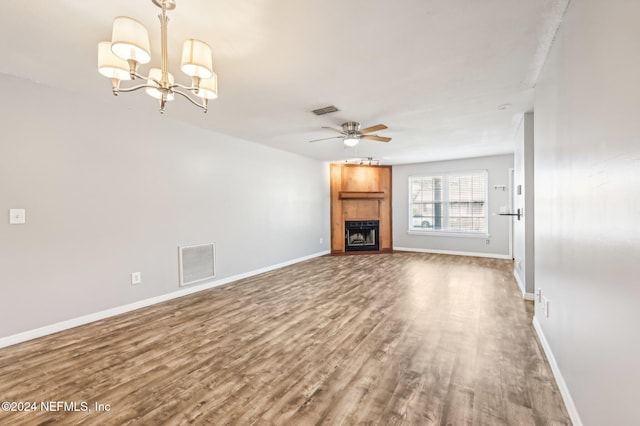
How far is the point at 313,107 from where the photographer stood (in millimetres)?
3332

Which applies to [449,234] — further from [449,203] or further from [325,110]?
[325,110]

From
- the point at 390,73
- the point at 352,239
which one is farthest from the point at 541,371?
the point at 352,239

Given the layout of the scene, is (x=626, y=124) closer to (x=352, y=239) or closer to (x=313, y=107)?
(x=313, y=107)

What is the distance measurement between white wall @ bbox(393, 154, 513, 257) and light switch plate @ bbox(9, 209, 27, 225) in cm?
733

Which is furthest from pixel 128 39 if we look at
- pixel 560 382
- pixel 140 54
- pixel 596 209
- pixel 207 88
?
pixel 560 382

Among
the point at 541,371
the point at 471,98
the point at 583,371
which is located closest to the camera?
the point at 583,371

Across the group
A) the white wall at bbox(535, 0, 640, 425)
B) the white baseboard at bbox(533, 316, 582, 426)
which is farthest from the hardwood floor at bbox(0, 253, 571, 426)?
the white wall at bbox(535, 0, 640, 425)

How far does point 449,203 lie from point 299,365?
6379mm

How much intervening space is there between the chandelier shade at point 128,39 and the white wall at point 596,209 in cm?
218

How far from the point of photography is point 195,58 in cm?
166

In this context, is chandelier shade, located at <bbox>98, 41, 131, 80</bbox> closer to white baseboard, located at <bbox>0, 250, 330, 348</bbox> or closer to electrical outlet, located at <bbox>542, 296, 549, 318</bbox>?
white baseboard, located at <bbox>0, 250, 330, 348</bbox>

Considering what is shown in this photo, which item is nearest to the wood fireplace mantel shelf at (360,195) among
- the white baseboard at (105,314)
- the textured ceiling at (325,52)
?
the white baseboard at (105,314)

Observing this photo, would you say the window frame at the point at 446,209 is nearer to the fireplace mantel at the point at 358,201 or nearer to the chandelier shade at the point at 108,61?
the fireplace mantel at the point at 358,201

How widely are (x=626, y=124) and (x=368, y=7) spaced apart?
1.44 metres
